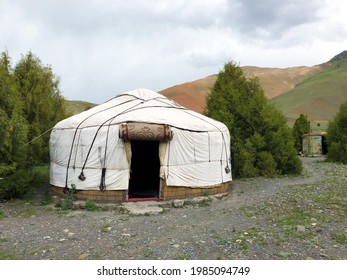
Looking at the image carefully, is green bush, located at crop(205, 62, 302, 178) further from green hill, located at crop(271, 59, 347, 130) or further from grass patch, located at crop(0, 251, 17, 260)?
green hill, located at crop(271, 59, 347, 130)

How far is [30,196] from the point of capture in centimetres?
853

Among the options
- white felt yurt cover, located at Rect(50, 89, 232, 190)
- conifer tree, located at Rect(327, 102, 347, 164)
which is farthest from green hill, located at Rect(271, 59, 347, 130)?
white felt yurt cover, located at Rect(50, 89, 232, 190)

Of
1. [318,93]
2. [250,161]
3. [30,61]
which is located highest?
[318,93]

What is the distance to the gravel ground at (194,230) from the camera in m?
4.32

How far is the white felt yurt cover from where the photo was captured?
24.5ft

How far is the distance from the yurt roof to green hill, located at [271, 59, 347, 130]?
45194 mm

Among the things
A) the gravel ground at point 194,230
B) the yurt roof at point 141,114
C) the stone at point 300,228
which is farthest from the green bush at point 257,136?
the stone at point 300,228

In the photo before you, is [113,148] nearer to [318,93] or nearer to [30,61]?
[30,61]

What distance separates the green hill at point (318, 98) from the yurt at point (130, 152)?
45.9 meters

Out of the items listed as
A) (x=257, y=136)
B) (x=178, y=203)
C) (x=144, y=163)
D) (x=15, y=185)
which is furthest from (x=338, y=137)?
(x=15, y=185)

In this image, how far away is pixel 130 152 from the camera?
7.48 meters

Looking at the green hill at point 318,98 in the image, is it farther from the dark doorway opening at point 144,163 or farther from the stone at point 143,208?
the stone at point 143,208

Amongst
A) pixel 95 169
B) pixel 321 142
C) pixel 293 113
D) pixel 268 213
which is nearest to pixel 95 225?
pixel 95 169

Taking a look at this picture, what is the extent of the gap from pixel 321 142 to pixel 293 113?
36.0 metres
